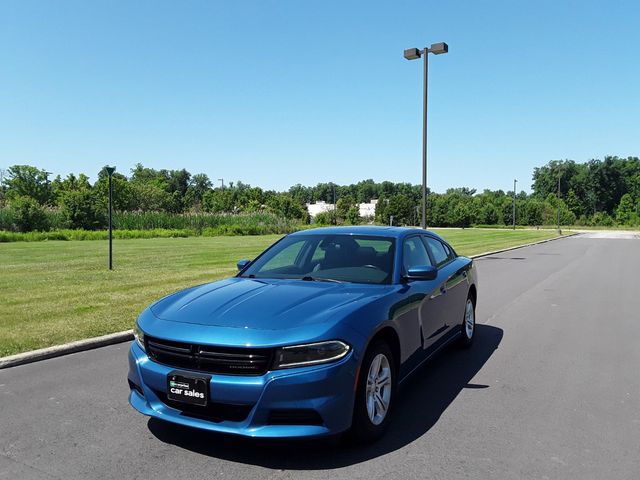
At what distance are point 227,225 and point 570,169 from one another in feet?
Answer: 370

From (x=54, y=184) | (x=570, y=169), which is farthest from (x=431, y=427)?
(x=570, y=169)

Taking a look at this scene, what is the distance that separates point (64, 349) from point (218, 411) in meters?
3.75

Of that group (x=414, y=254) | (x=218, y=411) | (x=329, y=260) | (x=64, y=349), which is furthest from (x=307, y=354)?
(x=64, y=349)

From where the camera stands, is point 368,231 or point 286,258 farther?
point 368,231

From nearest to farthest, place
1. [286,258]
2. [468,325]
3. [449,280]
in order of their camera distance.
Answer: [286,258] < [449,280] < [468,325]

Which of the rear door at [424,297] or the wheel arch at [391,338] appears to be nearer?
the wheel arch at [391,338]

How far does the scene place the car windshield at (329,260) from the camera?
457 cm

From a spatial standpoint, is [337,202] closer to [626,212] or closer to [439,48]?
[626,212]

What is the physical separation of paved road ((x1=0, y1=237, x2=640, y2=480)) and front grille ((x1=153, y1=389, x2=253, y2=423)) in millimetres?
317

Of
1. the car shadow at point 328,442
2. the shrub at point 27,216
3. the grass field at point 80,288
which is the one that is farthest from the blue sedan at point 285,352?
the shrub at point 27,216

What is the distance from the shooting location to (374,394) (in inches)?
144

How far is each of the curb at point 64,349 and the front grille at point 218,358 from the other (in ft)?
10.7

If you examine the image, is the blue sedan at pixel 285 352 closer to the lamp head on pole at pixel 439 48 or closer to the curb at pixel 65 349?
the curb at pixel 65 349

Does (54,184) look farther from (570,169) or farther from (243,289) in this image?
(570,169)
